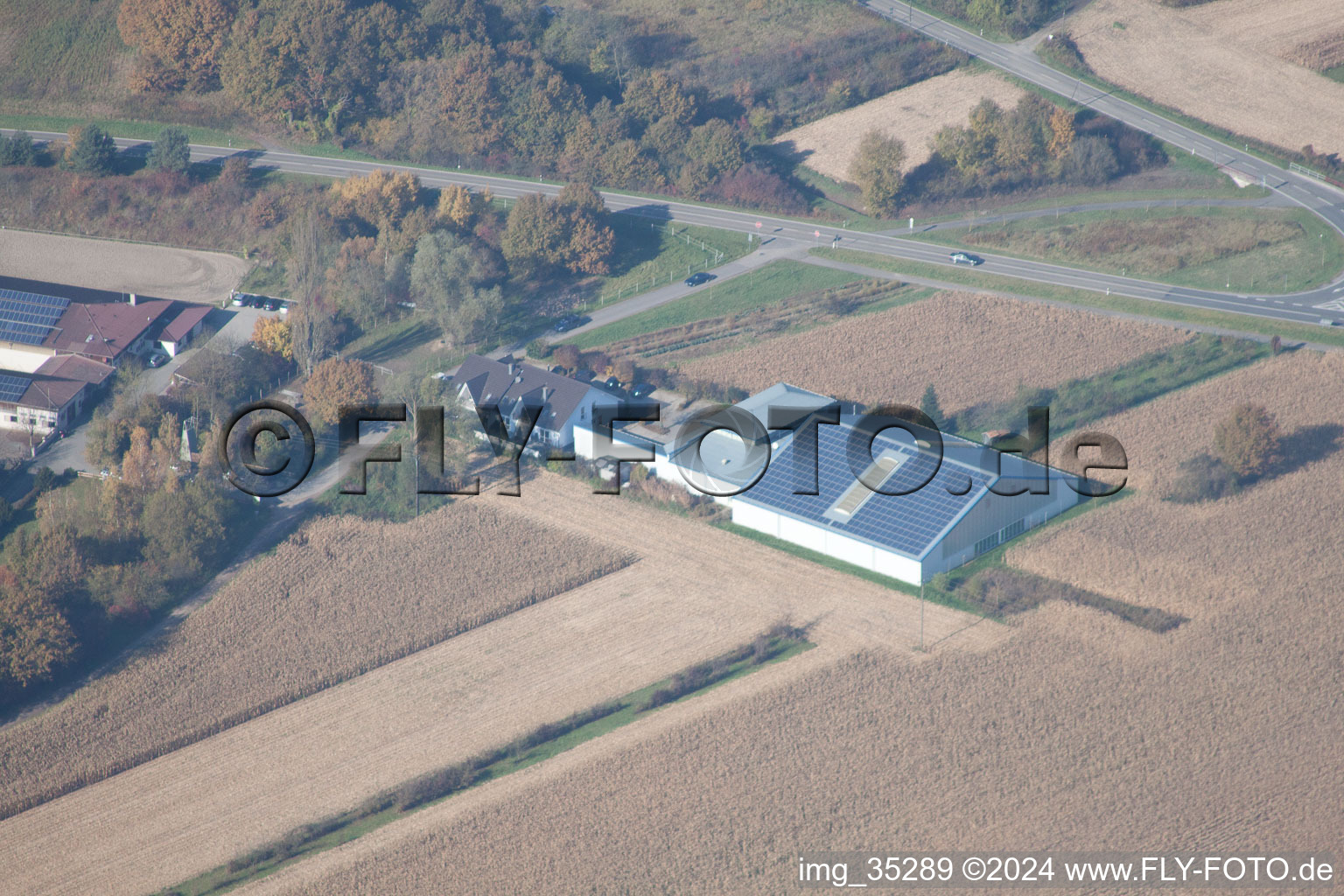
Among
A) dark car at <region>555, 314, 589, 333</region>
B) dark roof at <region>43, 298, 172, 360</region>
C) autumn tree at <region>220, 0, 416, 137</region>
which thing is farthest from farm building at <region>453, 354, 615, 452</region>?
autumn tree at <region>220, 0, 416, 137</region>

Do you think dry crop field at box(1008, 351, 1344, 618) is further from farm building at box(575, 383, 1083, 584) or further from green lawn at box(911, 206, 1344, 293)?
green lawn at box(911, 206, 1344, 293)

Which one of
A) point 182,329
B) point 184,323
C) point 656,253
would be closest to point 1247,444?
point 656,253

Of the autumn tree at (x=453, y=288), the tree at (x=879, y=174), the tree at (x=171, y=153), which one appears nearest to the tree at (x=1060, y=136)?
the tree at (x=879, y=174)

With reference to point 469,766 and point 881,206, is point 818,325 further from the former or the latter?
point 469,766

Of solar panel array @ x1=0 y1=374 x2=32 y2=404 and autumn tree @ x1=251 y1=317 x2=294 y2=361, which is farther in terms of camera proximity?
autumn tree @ x1=251 y1=317 x2=294 y2=361

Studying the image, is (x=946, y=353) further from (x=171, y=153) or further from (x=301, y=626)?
(x=171, y=153)

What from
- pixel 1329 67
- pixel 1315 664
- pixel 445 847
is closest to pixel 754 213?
pixel 1329 67
